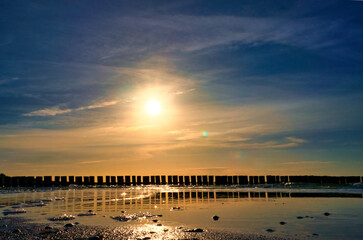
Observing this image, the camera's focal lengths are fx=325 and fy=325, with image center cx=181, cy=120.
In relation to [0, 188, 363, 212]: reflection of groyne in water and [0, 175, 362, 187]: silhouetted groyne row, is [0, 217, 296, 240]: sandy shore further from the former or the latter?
[0, 175, 362, 187]: silhouetted groyne row

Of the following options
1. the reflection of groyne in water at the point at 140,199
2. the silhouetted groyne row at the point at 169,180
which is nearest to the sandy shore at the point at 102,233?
the reflection of groyne in water at the point at 140,199

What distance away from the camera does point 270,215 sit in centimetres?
1152

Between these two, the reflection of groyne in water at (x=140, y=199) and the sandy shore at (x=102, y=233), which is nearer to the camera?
the sandy shore at (x=102, y=233)

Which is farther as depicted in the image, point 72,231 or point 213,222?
point 213,222

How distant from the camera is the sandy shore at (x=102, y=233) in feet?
25.6

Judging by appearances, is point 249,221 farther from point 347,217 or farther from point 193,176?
point 193,176

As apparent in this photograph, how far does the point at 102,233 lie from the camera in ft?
27.3

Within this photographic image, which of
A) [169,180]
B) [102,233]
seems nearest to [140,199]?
[102,233]

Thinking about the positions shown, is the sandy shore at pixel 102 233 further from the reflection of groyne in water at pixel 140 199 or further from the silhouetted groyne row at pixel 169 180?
the silhouetted groyne row at pixel 169 180

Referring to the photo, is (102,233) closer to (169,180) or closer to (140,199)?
(140,199)

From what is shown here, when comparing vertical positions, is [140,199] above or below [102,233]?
below

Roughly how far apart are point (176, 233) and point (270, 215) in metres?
4.66

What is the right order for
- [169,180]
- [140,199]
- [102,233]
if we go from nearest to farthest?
1. [102,233]
2. [140,199]
3. [169,180]

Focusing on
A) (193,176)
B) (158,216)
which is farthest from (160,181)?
(158,216)
